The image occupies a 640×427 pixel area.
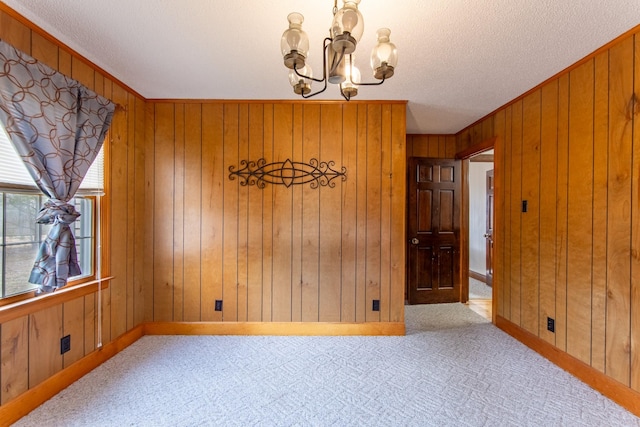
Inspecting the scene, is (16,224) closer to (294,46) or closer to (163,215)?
(163,215)

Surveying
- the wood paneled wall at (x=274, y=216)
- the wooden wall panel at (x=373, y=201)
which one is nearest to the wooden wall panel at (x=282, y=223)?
the wood paneled wall at (x=274, y=216)

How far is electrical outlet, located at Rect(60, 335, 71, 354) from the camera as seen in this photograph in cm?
196

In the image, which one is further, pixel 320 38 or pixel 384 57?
pixel 320 38

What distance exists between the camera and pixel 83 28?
1787mm

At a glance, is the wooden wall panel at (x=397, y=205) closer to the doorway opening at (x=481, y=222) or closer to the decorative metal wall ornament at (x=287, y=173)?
the decorative metal wall ornament at (x=287, y=173)

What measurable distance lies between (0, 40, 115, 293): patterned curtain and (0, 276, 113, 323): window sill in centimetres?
10

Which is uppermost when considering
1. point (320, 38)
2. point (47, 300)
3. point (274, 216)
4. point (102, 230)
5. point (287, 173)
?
point (320, 38)

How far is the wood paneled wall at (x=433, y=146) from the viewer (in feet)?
13.4

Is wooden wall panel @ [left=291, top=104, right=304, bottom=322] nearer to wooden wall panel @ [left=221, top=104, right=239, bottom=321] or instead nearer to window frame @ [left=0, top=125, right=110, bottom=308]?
wooden wall panel @ [left=221, top=104, right=239, bottom=321]

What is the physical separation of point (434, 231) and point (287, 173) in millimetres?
2351

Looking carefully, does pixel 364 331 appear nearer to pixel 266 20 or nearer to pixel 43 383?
pixel 43 383

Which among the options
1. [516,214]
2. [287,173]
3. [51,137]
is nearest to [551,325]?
[516,214]

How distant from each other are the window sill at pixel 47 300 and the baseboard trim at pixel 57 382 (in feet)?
1.64

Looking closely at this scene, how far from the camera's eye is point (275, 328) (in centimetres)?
285
